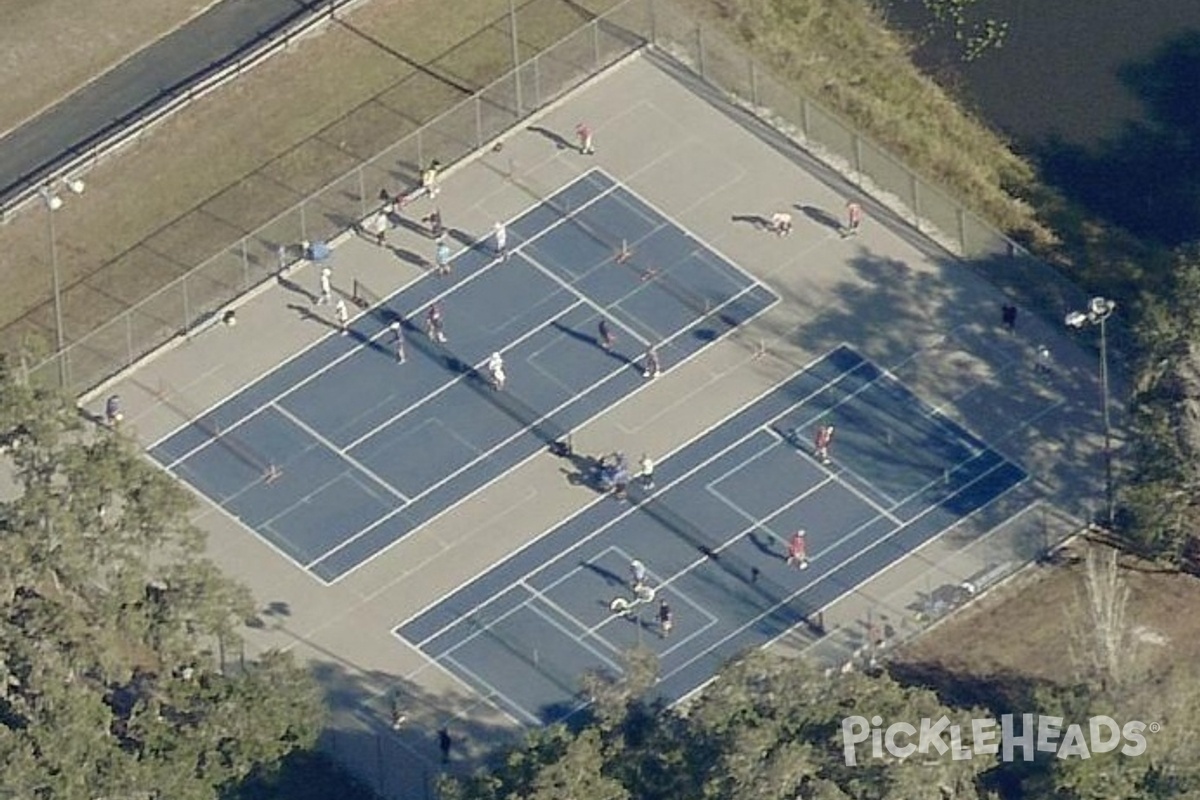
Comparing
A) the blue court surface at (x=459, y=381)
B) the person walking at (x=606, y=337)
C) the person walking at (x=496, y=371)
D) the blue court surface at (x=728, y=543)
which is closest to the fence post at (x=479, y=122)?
the blue court surface at (x=459, y=381)

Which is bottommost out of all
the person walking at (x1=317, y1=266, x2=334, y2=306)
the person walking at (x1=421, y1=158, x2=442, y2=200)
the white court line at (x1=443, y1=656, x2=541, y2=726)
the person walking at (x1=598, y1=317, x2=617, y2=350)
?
the white court line at (x1=443, y1=656, x2=541, y2=726)

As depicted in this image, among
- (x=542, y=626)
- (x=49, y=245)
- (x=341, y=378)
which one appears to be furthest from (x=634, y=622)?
(x=49, y=245)

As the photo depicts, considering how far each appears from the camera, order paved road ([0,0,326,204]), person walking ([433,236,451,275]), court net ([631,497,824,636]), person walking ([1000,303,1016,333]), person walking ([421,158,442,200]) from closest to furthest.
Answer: court net ([631,497,824,636]) → person walking ([1000,303,1016,333]) → person walking ([433,236,451,275]) → person walking ([421,158,442,200]) → paved road ([0,0,326,204])

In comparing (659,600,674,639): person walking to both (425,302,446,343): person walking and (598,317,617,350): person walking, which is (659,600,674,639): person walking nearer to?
(598,317,617,350): person walking

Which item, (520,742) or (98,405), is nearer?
(520,742)

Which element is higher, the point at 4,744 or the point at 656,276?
the point at 656,276

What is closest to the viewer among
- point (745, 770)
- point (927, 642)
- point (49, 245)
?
point (745, 770)

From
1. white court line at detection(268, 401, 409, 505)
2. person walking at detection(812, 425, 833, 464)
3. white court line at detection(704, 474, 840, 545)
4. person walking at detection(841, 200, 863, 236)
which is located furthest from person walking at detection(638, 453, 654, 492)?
person walking at detection(841, 200, 863, 236)

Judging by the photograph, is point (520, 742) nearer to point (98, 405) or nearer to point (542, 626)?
point (542, 626)
